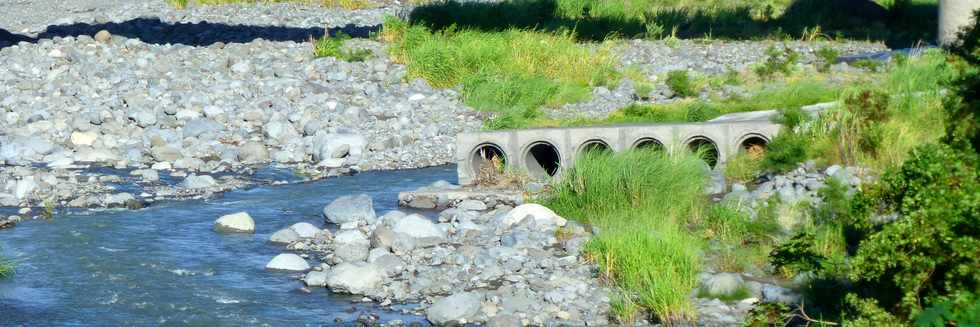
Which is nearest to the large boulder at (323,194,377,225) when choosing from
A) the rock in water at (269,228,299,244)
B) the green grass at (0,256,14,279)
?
the rock in water at (269,228,299,244)

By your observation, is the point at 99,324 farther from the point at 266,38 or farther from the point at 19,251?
the point at 266,38

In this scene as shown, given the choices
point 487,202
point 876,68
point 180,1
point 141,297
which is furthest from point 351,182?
point 180,1

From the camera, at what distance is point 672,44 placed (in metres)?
25.2

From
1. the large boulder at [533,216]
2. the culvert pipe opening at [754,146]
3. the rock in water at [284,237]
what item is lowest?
the rock in water at [284,237]

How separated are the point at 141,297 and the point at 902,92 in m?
8.51

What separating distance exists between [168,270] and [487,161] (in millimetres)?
4827

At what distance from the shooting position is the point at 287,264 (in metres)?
11.5

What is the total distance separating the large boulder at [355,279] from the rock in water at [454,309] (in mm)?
870

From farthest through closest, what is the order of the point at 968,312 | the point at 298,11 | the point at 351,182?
the point at 298,11 → the point at 351,182 → the point at 968,312

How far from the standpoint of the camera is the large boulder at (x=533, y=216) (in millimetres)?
12375

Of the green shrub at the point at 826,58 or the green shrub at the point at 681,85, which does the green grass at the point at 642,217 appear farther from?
the green shrub at the point at 826,58

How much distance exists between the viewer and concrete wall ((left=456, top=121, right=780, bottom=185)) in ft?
47.5

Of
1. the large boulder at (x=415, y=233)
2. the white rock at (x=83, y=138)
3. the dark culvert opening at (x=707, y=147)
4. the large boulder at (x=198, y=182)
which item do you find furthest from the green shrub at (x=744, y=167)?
the white rock at (x=83, y=138)

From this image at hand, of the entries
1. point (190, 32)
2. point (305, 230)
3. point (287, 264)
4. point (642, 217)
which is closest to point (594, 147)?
point (642, 217)
